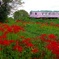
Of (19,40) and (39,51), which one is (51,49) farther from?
(19,40)

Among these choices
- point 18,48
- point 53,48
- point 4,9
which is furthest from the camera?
point 4,9

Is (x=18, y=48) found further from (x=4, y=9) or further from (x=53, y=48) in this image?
(x=4, y=9)

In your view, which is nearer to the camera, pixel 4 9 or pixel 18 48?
pixel 18 48

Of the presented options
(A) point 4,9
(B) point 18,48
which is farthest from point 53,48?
(A) point 4,9

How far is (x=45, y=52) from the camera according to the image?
13391mm

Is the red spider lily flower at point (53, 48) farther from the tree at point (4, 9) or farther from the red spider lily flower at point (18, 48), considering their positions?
the tree at point (4, 9)

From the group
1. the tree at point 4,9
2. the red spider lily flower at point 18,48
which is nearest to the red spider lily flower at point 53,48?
the red spider lily flower at point 18,48

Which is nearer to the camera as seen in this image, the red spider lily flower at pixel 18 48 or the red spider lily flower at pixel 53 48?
the red spider lily flower at pixel 18 48

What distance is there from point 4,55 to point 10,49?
552mm

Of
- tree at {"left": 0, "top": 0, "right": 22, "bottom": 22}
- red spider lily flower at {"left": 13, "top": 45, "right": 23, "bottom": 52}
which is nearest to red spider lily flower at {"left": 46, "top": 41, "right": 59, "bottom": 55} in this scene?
red spider lily flower at {"left": 13, "top": 45, "right": 23, "bottom": 52}

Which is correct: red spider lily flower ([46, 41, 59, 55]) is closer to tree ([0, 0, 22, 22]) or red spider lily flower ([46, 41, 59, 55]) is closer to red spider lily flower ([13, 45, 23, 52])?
red spider lily flower ([13, 45, 23, 52])

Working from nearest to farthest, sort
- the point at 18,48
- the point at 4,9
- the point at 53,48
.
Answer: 1. the point at 18,48
2. the point at 53,48
3. the point at 4,9

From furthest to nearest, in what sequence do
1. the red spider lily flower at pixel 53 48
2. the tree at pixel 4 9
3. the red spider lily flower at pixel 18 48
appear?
the tree at pixel 4 9, the red spider lily flower at pixel 53 48, the red spider lily flower at pixel 18 48

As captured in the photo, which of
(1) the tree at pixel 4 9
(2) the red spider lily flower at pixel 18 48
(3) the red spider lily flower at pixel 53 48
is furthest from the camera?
(1) the tree at pixel 4 9
